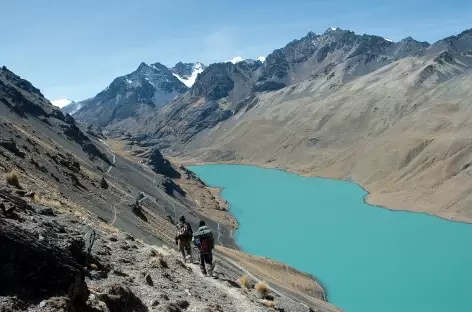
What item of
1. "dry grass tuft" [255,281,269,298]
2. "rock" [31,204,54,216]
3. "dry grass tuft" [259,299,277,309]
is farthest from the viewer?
"dry grass tuft" [255,281,269,298]

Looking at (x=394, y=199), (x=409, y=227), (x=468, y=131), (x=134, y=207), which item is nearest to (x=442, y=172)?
(x=394, y=199)

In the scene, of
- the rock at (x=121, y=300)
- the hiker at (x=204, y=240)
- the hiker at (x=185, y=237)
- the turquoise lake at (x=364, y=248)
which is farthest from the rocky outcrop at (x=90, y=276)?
the turquoise lake at (x=364, y=248)

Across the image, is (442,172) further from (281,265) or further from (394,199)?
(281,265)

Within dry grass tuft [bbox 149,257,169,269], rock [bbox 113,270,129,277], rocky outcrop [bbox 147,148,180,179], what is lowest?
rock [bbox 113,270,129,277]

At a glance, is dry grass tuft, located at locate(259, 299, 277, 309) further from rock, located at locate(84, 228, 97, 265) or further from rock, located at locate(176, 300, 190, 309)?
rock, located at locate(84, 228, 97, 265)

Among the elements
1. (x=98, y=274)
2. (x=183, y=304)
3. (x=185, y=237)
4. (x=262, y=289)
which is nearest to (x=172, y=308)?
(x=183, y=304)

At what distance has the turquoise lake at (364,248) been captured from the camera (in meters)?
62.3

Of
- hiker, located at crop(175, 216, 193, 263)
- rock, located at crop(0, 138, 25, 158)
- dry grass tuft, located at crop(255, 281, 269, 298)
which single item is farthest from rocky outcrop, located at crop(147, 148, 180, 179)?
dry grass tuft, located at crop(255, 281, 269, 298)

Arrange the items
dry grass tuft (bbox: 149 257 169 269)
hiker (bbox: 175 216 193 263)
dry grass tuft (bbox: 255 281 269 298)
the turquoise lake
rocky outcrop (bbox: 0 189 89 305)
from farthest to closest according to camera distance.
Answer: the turquoise lake < hiker (bbox: 175 216 193 263) < dry grass tuft (bbox: 255 281 269 298) < dry grass tuft (bbox: 149 257 169 269) < rocky outcrop (bbox: 0 189 89 305)

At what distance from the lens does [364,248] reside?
8681 centimetres

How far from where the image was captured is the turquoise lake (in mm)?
62281

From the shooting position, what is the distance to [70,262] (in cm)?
1275

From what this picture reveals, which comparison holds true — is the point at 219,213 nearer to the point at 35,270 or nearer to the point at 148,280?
the point at 148,280

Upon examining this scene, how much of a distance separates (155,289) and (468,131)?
152724mm
